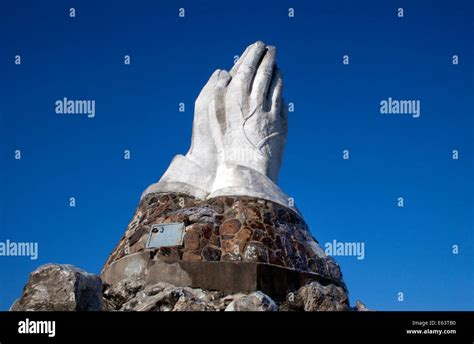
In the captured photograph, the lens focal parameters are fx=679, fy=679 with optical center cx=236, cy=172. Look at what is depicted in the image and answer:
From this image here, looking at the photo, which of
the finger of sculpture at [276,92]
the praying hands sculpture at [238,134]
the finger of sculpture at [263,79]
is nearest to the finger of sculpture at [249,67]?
the praying hands sculpture at [238,134]

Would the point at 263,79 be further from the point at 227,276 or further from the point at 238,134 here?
the point at 227,276

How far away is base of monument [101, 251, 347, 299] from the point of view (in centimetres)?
1164

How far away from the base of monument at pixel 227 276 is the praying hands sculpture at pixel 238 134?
1.99 m

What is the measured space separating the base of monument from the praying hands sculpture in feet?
6.53

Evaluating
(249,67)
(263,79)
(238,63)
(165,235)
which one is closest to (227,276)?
(165,235)

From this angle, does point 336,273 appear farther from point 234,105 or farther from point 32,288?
point 32,288

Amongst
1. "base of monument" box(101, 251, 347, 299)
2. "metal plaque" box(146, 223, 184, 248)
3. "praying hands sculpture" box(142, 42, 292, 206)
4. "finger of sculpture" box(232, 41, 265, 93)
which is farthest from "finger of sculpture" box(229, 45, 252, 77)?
"base of monument" box(101, 251, 347, 299)

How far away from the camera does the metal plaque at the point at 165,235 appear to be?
1258 cm

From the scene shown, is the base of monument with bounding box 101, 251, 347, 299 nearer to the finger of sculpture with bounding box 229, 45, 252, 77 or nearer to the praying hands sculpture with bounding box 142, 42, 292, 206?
the praying hands sculpture with bounding box 142, 42, 292, 206

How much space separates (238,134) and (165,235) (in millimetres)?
3117

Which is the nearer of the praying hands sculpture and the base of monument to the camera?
the base of monument

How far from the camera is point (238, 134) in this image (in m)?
14.7
